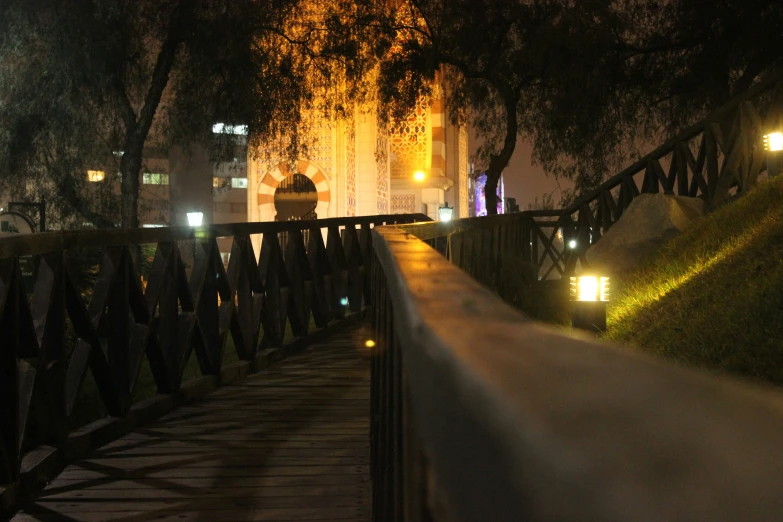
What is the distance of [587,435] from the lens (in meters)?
0.44

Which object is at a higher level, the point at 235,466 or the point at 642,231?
the point at 642,231

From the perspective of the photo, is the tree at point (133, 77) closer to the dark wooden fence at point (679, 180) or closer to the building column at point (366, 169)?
the dark wooden fence at point (679, 180)

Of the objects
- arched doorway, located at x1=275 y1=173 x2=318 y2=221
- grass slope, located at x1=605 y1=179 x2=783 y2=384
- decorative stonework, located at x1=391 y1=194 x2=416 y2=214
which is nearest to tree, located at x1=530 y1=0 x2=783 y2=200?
grass slope, located at x1=605 y1=179 x2=783 y2=384

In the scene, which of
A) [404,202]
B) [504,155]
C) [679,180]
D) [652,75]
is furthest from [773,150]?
[404,202]

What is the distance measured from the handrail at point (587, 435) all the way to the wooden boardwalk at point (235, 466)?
2.69m

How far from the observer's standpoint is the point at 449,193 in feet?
125

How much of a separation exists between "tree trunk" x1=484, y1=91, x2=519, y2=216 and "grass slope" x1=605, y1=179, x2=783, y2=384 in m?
7.29

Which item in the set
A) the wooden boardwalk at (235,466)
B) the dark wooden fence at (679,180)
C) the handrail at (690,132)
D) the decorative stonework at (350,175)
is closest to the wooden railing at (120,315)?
the wooden boardwalk at (235,466)

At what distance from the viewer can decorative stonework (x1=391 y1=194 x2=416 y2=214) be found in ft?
109

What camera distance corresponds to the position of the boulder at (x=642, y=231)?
9.29m

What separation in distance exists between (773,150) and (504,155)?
24.8 ft

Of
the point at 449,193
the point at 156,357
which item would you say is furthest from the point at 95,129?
the point at 449,193

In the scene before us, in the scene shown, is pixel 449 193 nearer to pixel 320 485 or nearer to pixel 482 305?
pixel 320 485

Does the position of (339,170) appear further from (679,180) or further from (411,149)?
(679,180)
